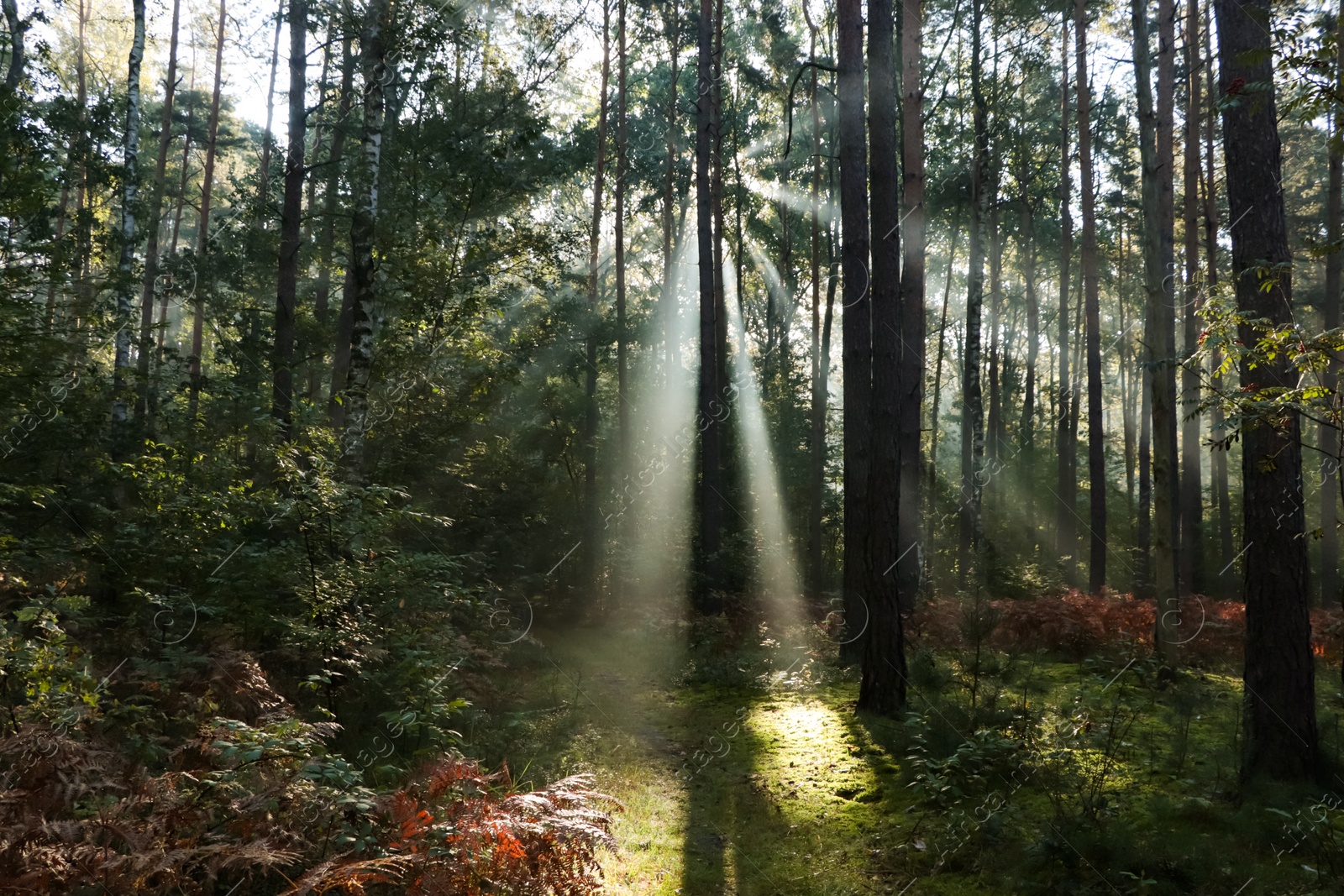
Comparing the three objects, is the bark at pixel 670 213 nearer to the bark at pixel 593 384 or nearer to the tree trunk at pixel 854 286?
the bark at pixel 593 384

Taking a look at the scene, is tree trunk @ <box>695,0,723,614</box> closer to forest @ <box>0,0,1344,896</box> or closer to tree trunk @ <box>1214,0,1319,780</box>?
forest @ <box>0,0,1344,896</box>

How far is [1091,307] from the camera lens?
16.0 m

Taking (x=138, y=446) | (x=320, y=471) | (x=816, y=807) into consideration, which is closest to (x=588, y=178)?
(x=138, y=446)

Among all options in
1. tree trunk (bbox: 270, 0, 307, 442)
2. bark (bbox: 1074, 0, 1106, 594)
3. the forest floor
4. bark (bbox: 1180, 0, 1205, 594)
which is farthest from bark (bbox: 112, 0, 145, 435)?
bark (bbox: 1180, 0, 1205, 594)

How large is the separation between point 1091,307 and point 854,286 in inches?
370

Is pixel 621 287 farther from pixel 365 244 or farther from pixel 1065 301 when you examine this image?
pixel 1065 301

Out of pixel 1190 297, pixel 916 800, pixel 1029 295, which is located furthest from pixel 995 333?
pixel 916 800

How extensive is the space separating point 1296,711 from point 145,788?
6.98 meters

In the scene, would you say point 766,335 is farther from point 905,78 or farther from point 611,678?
point 611,678

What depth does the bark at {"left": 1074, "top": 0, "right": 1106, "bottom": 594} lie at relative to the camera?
52.2 ft

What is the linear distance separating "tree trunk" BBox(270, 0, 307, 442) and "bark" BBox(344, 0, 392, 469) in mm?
1601

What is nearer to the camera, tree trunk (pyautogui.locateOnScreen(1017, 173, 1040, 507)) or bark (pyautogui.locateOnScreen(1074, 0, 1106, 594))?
bark (pyautogui.locateOnScreen(1074, 0, 1106, 594))

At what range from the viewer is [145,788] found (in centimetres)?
364

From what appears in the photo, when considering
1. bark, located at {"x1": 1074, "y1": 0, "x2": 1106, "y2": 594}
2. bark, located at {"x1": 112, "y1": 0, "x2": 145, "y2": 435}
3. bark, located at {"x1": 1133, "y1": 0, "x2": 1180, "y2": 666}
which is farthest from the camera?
bark, located at {"x1": 1074, "y1": 0, "x2": 1106, "y2": 594}
